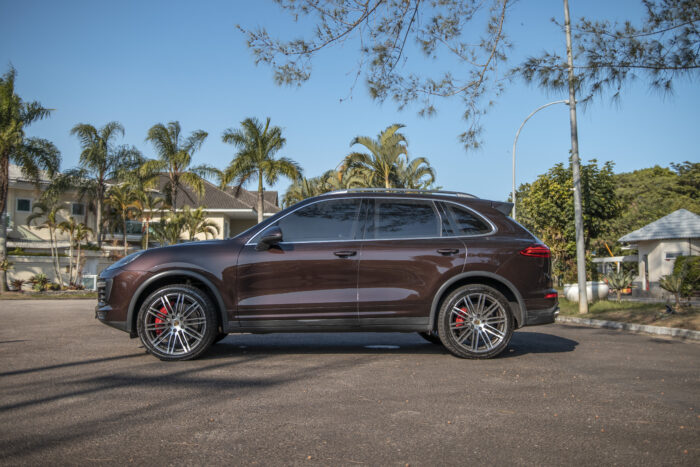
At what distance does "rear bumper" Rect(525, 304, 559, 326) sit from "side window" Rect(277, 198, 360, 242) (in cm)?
221

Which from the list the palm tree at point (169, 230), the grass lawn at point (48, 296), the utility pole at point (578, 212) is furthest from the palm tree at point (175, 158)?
the utility pole at point (578, 212)

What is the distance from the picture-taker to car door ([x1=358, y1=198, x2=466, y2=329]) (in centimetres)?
616

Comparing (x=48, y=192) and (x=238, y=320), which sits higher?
(x=48, y=192)

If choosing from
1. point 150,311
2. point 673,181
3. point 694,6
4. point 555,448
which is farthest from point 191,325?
point 673,181

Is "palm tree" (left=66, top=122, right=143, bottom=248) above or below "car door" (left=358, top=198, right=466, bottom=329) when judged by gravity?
above

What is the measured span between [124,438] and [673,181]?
59247 millimetres

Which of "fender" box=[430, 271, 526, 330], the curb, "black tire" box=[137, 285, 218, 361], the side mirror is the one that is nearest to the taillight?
"fender" box=[430, 271, 526, 330]

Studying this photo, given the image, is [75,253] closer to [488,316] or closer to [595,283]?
[595,283]

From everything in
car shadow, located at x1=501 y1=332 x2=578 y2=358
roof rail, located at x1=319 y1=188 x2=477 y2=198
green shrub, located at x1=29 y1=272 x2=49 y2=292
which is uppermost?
roof rail, located at x1=319 y1=188 x2=477 y2=198

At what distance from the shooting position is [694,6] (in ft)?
25.8

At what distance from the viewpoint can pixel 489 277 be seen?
6328mm

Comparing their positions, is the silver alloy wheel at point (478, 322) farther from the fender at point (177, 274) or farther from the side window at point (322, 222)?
the fender at point (177, 274)

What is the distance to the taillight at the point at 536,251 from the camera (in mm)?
6445

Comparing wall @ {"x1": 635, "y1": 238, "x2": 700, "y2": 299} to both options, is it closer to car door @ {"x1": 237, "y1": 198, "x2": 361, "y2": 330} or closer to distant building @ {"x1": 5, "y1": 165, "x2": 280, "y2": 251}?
distant building @ {"x1": 5, "y1": 165, "x2": 280, "y2": 251}
